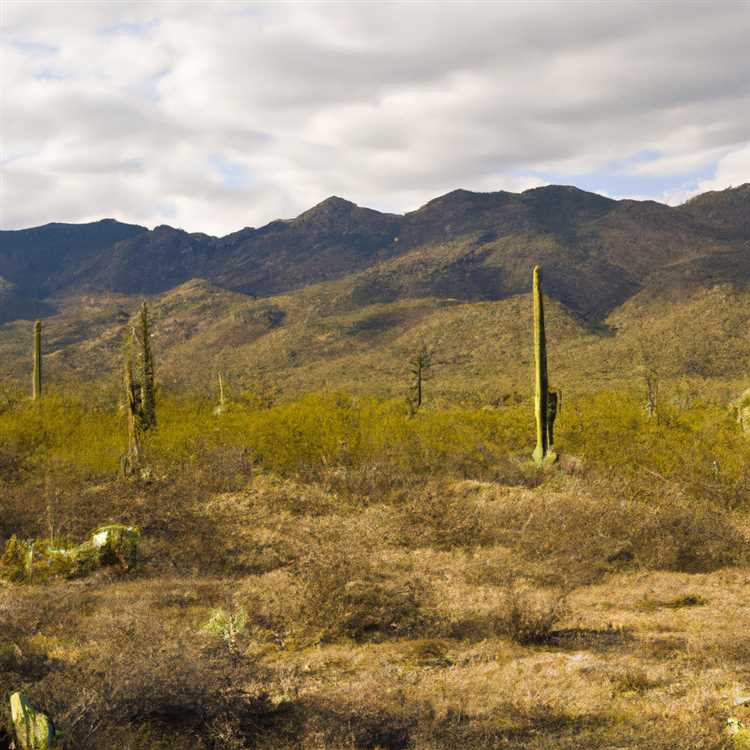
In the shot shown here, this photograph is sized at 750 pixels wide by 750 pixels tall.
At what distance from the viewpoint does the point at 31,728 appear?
4.62 meters

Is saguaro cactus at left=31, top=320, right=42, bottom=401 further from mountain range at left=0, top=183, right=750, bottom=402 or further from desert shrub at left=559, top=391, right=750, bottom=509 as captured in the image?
desert shrub at left=559, top=391, right=750, bottom=509

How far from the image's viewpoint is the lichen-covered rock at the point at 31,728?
4547mm

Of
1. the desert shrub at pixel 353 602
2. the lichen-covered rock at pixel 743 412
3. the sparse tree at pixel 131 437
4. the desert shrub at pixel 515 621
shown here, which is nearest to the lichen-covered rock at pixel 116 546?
the desert shrub at pixel 353 602

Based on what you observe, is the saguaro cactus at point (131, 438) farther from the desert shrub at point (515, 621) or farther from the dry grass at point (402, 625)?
the desert shrub at point (515, 621)

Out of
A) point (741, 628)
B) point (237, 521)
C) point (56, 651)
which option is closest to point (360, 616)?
point (56, 651)

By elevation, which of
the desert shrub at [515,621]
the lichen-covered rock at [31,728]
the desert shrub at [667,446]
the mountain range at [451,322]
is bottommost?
the desert shrub at [515,621]

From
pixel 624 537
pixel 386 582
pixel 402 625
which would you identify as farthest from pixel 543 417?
pixel 402 625

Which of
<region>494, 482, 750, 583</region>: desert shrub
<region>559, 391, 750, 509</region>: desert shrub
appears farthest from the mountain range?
<region>494, 482, 750, 583</region>: desert shrub

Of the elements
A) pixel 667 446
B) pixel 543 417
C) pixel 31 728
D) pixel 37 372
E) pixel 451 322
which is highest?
pixel 451 322

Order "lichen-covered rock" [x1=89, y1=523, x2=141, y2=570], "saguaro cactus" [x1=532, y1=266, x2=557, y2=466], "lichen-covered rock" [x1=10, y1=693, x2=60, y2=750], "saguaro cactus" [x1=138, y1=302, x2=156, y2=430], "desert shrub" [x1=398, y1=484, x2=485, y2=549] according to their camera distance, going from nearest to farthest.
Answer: "lichen-covered rock" [x1=10, y1=693, x2=60, y2=750] → "lichen-covered rock" [x1=89, y1=523, x2=141, y2=570] → "desert shrub" [x1=398, y1=484, x2=485, y2=549] → "saguaro cactus" [x1=532, y1=266, x2=557, y2=466] → "saguaro cactus" [x1=138, y1=302, x2=156, y2=430]

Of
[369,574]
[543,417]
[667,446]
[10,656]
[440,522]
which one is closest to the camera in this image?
[10,656]

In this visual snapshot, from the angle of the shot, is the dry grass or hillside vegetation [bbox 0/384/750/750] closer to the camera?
the dry grass

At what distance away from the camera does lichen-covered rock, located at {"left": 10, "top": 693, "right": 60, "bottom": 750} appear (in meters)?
4.55

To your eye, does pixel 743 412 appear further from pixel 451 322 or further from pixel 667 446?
pixel 451 322
